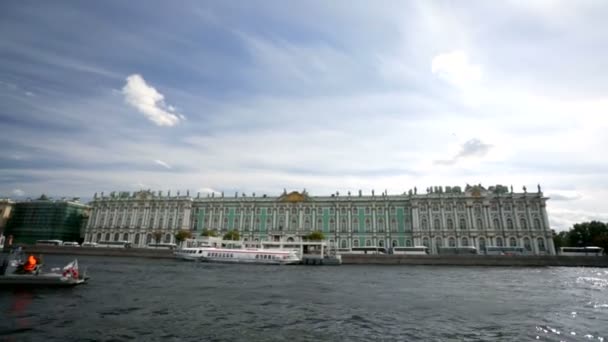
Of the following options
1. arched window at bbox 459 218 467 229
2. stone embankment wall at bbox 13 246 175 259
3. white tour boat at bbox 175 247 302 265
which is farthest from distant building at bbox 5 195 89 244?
arched window at bbox 459 218 467 229

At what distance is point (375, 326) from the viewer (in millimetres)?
14727

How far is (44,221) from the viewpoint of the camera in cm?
9394

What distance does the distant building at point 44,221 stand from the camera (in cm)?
9311

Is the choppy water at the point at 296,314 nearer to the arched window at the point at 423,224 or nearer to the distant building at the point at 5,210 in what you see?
the arched window at the point at 423,224

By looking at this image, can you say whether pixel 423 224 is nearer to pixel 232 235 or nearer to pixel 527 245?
pixel 527 245

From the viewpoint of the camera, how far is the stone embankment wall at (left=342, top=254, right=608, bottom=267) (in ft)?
192

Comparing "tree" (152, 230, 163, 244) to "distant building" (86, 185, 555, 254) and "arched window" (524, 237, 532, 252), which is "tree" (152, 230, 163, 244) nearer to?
"distant building" (86, 185, 555, 254)

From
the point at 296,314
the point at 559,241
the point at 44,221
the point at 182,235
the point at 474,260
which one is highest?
the point at 44,221

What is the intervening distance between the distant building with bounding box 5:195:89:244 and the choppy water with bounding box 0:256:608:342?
8488cm

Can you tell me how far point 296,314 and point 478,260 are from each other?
175 feet

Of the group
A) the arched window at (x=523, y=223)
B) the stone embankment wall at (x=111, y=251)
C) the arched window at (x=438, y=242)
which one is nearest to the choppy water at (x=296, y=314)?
the stone embankment wall at (x=111, y=251)

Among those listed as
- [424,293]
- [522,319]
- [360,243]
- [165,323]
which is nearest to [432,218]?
[360,243]

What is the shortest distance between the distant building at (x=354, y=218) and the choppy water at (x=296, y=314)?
167 ft

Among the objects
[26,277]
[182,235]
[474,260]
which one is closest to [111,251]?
[182,235]
